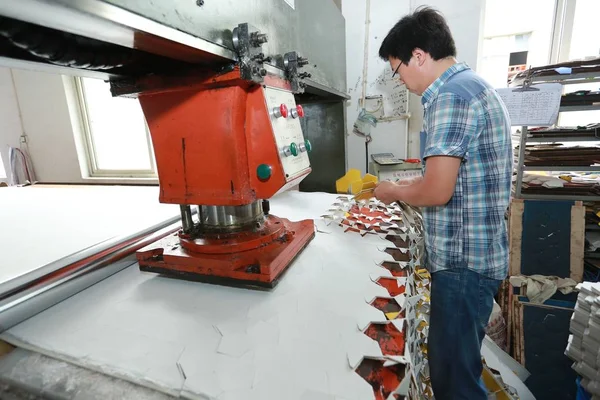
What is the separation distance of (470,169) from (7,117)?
14.2 feet

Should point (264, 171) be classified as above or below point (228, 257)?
above

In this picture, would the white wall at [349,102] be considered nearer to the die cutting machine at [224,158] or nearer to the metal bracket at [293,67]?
the metal bracket at [293,67]

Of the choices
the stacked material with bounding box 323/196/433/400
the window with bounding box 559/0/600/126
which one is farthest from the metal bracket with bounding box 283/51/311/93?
the window with bounding box 559/0/600/126

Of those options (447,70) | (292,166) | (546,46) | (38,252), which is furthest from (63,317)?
(546,46)

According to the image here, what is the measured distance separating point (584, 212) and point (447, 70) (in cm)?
191

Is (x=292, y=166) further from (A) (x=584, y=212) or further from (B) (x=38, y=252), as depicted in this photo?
(A) (x=584, y=212)

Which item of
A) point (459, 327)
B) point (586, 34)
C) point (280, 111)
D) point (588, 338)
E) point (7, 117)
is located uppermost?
point (586, 34)

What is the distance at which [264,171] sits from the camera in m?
0.74

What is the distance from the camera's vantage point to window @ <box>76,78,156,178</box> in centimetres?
317

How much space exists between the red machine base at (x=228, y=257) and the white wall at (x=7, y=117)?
3527 millimetres

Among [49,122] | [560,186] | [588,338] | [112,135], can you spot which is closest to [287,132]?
[588,338]

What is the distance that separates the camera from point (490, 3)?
2725mm

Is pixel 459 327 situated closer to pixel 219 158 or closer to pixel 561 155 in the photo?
pixel 219 158

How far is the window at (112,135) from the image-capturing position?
3.17 m
